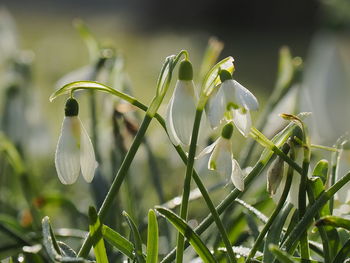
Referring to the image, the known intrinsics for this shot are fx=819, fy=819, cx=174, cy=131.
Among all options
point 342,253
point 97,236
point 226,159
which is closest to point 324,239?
point 342,253

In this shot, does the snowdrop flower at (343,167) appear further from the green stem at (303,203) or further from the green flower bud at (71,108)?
the green flower bud at (71,108)

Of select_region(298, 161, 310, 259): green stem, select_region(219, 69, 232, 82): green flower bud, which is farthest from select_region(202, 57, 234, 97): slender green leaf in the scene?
select_region(298, 161, 310, 259): green stem

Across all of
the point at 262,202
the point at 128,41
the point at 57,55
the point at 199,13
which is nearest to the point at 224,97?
the point at 262,202

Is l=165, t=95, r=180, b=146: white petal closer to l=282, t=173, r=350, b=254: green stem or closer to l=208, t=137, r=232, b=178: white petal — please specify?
l=208, t=137, r=232, b=178: white petal

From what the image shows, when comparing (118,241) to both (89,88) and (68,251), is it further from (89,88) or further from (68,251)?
(89,88)

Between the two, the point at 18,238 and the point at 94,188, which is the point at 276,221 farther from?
the point at 94,188
